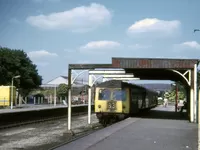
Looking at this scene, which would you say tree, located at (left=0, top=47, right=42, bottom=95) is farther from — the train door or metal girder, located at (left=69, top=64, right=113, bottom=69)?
metal girder, located at (left=69, top=64, right=113, bottom=69)

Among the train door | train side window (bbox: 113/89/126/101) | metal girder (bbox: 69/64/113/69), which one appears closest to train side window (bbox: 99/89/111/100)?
train side window (bbox: 113/89/126/101)

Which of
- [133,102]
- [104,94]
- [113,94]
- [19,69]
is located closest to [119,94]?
[113,94]

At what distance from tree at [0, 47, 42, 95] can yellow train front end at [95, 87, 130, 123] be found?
44313mm

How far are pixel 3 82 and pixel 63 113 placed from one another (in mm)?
33592

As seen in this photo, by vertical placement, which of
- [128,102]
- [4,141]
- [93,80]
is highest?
[93,80]

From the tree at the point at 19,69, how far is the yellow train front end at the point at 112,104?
145 ft

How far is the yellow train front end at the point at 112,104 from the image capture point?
22.3 meters

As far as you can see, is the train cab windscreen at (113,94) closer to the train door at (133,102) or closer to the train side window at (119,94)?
the train side window at (119,94)

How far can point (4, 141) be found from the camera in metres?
14.5

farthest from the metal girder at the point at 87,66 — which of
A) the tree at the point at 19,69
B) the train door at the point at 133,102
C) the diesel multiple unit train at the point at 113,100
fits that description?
the tree at the point at 19,69

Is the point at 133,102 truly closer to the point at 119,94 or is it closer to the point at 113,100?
the point at 119,94

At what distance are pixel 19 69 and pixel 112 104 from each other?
49888 mm

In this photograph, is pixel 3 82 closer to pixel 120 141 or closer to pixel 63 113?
pixel 63 113

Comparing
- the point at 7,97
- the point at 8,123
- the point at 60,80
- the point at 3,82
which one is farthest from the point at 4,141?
the point at 60,80
